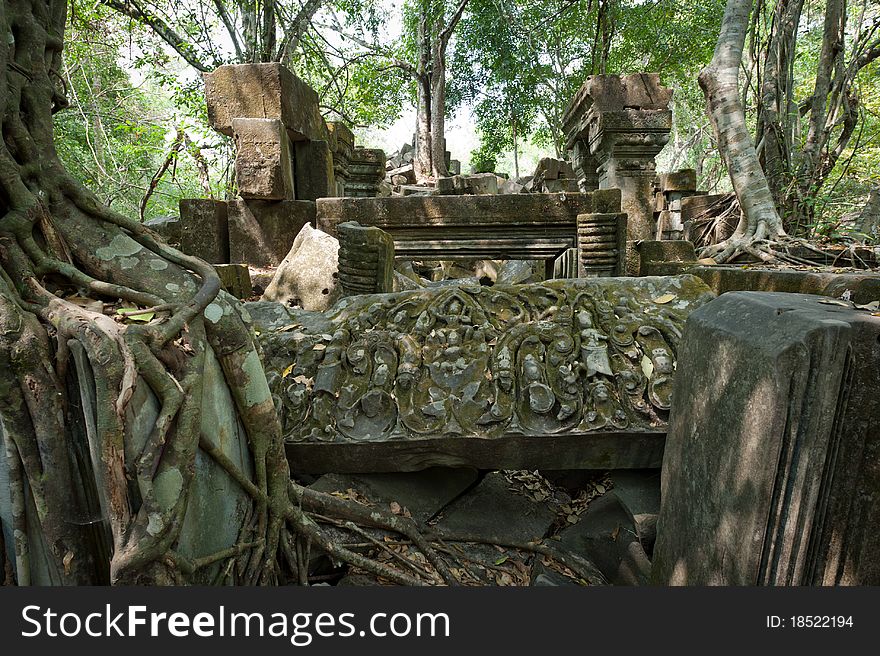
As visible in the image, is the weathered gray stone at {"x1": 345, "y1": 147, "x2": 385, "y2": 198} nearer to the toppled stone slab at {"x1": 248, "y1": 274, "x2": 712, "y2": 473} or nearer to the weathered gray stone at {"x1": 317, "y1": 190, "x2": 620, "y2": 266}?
the weathered gray stone at {"x1": 317, "y1": 190, "x2": 620, "y2": 266}

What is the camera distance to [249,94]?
15.0ft

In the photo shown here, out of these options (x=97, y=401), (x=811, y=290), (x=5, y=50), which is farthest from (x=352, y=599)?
(x=811, y=290)

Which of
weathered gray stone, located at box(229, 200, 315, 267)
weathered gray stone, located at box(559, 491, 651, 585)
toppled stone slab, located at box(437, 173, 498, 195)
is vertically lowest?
weathered gray stone, located at box(559, 491, 651, 585)

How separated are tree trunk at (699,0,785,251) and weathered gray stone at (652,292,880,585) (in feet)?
16.6

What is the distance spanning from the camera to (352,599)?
49.8 inches

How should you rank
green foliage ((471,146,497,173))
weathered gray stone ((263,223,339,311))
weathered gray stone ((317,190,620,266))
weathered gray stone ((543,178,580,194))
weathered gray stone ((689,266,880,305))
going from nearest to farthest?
weathered gray stone ((689,266,880,305)) < weathered gray stone ((263,223,339,311)) < weathered gray stone ((317,190,620,266)) < weathered gray stone ((543,178,580,194)) < green foliage ((471,146,497,173))

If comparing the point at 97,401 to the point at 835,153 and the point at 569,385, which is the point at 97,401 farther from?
the point at 835,153

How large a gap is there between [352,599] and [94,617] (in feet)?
2.03

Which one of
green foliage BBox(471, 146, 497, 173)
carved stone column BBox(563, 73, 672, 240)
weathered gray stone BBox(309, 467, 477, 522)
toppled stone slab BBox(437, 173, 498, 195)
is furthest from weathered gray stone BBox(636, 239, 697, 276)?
green foliage BBox(471, 146, 497, 173)

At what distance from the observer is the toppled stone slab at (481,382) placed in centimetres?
209

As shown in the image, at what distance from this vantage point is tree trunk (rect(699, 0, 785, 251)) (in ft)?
18.2

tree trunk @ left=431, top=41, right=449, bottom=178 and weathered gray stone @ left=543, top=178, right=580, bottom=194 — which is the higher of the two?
tree trunk @ left=431, top=41, right=449, bottom=178

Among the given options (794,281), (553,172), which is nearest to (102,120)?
(553,172)

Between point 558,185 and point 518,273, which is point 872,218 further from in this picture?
point 558,185
